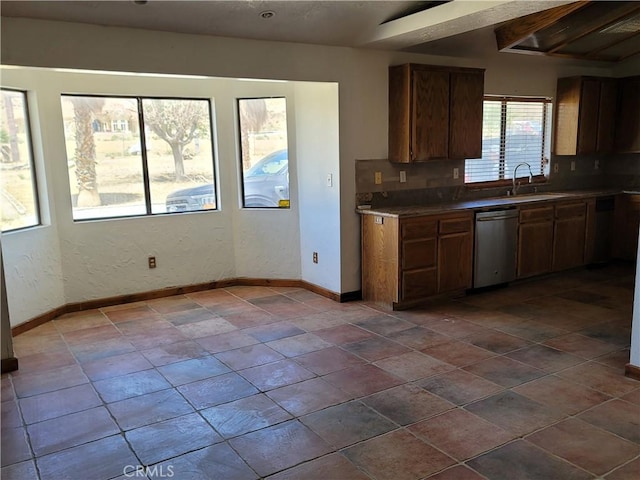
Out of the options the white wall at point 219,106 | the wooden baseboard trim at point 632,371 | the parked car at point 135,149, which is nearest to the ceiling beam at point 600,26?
the white wall at point 219,106

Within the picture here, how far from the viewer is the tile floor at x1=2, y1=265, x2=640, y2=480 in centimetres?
246

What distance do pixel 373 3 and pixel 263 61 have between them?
3.34 feet

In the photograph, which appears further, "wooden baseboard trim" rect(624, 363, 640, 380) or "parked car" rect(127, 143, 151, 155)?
"parked car" rect(127, 143, 151, 155)

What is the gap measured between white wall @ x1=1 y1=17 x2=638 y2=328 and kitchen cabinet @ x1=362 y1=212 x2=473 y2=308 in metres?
0.23

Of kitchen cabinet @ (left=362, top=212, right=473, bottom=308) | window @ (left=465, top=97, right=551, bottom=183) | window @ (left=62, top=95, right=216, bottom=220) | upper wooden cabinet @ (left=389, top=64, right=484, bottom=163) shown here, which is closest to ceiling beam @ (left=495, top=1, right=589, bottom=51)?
upper wooden cabinet @ (left=389, top=64, right=484, bottom=163)

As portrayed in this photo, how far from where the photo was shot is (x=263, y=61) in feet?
14.2

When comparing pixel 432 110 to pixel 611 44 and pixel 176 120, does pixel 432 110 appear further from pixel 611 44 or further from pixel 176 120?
pixel 176 120

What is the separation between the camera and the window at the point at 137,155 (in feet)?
15.7

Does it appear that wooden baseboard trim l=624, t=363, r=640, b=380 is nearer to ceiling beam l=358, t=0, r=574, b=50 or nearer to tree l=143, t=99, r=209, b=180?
ceiling beam l=358, t=0, r=574, b=50

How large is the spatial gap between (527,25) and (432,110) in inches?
42.3

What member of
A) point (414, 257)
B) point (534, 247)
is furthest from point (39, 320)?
point (534, 247)

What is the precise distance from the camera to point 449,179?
18.2 ft

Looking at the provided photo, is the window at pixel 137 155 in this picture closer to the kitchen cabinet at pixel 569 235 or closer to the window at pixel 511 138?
the window at pixel 511 138

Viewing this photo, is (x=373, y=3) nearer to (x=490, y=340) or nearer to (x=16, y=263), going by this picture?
(x=490, y=340)
